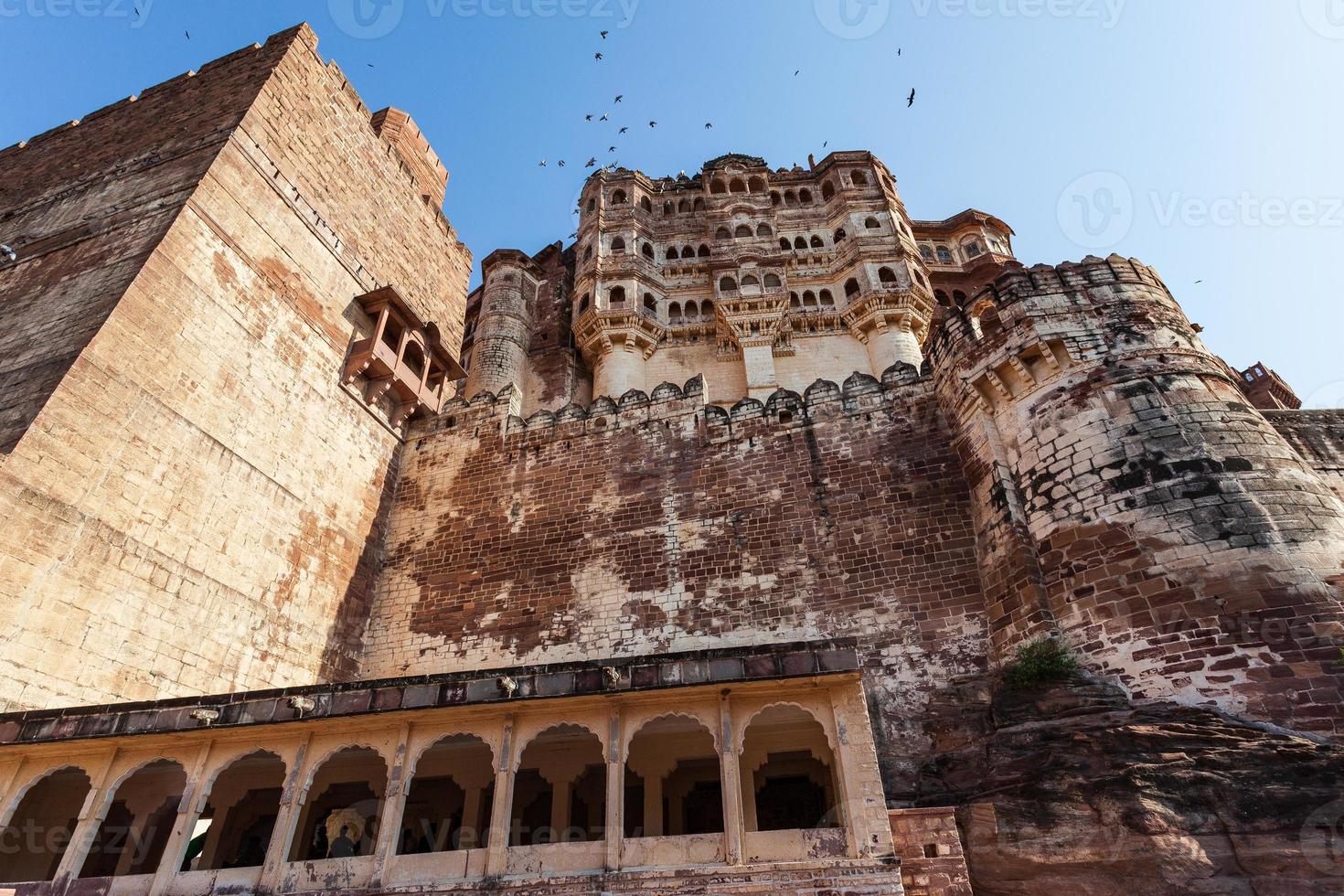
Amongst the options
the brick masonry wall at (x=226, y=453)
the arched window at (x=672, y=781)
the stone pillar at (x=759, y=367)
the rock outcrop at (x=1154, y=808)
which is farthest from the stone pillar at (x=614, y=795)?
the stone pillar at (x=759, y=367)

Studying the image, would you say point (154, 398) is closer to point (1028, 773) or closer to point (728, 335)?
point (1028, 773)

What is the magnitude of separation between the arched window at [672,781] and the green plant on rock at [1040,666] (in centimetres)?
398

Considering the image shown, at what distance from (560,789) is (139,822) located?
5502mm

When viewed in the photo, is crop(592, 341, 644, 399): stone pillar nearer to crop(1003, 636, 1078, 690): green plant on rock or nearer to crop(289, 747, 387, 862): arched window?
crop(289, 747, 387, 862): arched window

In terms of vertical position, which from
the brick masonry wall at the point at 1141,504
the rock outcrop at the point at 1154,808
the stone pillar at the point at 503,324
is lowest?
the rock outcrop at the point at 1154,808

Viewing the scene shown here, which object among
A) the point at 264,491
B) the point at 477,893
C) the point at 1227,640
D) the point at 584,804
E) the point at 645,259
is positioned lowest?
the point at 477,893

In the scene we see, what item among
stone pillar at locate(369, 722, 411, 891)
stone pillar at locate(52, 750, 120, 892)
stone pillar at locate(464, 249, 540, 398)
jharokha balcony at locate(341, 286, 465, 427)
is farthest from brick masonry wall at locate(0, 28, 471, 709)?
stone pillar at locate(464, 249, 540, 398)

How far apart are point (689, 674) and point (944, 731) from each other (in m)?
4.51

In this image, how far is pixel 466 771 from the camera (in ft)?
32.5

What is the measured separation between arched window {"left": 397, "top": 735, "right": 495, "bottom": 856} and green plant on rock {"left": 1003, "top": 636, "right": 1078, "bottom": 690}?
6693 millimetres

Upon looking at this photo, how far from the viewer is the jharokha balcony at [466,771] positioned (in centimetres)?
710

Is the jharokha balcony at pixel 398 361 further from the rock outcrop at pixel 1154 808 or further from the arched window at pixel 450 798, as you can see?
the rock outcrop at pixel 1154 808

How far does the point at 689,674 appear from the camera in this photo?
25.1 ft

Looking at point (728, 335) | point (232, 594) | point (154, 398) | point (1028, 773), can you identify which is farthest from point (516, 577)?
point (728, 335)
